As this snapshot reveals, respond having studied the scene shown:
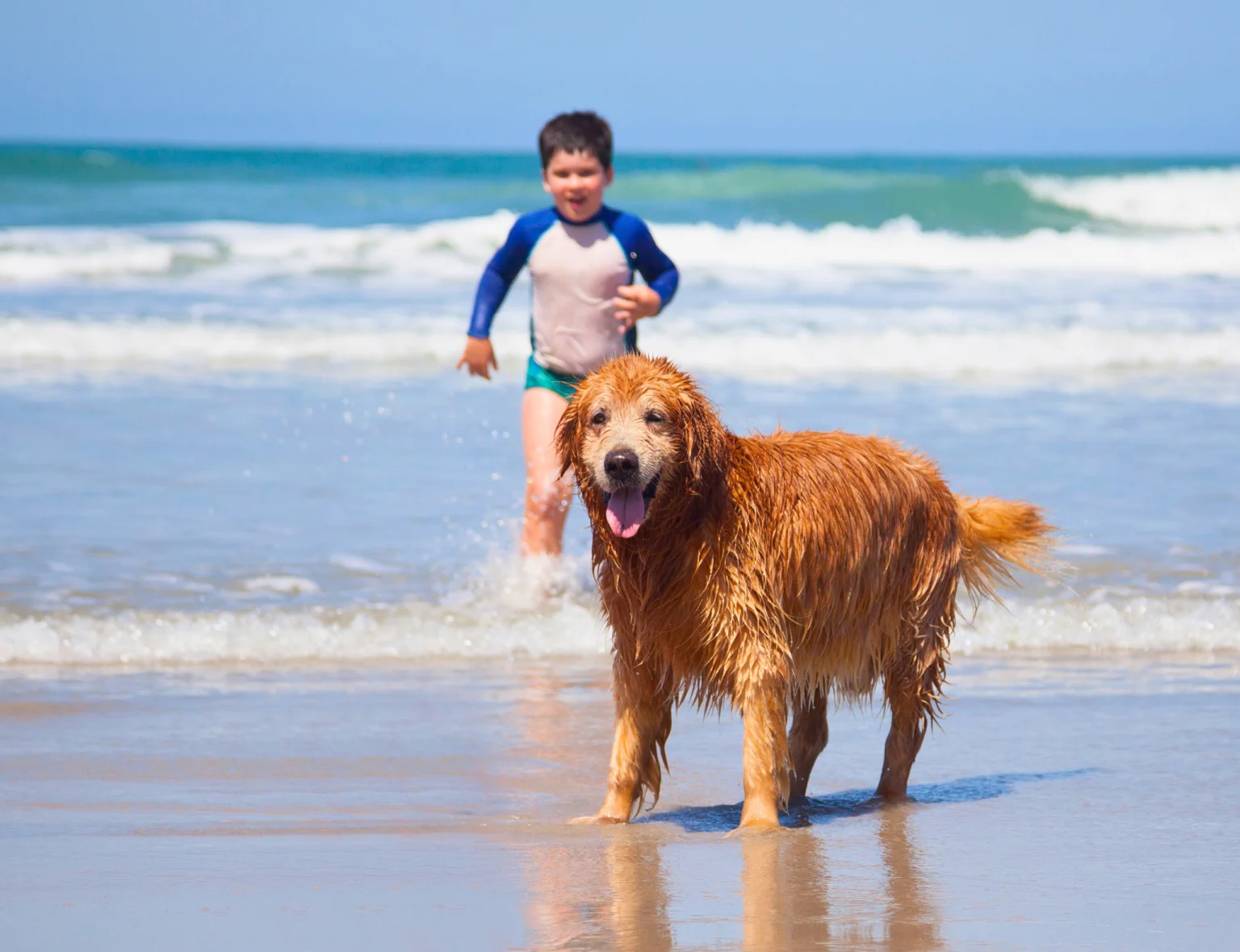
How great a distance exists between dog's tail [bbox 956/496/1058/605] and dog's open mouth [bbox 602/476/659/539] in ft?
3.95

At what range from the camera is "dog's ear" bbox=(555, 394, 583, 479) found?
3977 mm

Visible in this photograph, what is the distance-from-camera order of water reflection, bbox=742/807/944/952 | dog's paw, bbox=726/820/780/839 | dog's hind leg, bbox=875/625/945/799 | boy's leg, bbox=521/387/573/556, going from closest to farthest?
water reflection, bbox=742/807/944/952
dog's paw, bbox=726/820/780/839
dog's hind leg, bbox=875/625/945/799
boy's leg, bbox=521/387/573/556

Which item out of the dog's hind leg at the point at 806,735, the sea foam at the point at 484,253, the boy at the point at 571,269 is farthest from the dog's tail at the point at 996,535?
the sea foam at the point at 484,253

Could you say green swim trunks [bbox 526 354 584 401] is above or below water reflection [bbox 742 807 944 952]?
above

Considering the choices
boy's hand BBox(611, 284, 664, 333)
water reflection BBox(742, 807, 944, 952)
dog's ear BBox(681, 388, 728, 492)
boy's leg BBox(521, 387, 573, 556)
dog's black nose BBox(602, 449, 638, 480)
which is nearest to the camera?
water reflection BBox(742, 807, 944, 952)

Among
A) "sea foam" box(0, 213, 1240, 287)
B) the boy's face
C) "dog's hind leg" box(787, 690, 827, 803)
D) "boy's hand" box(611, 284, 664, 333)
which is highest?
"sea foam" box(0, 213, 1240, 287)

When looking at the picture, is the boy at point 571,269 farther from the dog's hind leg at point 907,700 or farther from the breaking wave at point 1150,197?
the breaking wave at point 1150,197

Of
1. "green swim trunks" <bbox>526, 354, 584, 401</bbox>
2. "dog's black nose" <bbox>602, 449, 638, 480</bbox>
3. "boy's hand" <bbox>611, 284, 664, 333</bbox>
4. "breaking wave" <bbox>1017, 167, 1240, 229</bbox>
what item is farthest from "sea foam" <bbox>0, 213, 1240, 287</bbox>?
"dog's black nose" <bbox>602, 449, 638, 480</bbox>

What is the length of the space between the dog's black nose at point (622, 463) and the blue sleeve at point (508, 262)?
8.60ft

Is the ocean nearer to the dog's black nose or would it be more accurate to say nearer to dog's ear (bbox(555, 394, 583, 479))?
dog's ear (bbox(555, 394, 583, 479))

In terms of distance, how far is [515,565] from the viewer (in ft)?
23.5

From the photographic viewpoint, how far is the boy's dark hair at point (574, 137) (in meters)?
6.16

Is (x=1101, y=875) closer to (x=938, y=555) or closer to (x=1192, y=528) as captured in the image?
(x=938, y=555)

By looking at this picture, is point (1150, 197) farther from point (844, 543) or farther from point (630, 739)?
point (630, 739)
